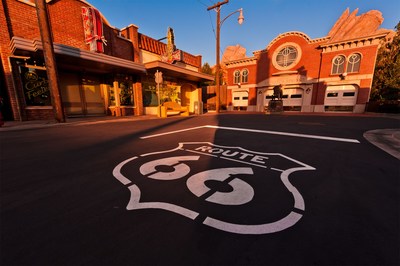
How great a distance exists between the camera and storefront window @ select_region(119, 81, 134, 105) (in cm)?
1300

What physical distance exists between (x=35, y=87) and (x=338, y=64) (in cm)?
2763

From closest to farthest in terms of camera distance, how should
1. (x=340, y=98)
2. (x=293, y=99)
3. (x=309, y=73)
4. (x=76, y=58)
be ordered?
(x=76, y=58) < (x=340, y=98) < (x=309, y=73) < (x=293, y=99)

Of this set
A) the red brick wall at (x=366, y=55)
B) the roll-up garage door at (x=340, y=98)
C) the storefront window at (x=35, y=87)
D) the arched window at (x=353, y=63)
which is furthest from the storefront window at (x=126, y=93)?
the arched window at (x=353, y=63)

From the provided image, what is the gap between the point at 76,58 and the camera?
9.23 meters

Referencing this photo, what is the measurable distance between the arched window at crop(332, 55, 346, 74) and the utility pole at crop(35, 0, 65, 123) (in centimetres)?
2555

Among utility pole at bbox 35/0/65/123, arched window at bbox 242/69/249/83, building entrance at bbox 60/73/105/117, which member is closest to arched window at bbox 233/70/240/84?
arched window at bbox 242/69/249/83

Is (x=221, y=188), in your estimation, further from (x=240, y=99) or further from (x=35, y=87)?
(x=240, y=99)

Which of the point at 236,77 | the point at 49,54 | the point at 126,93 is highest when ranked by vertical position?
the point at 236,77

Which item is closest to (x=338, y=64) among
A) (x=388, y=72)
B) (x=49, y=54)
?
(x=388, y=72)

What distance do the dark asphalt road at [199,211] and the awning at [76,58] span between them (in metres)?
7.71

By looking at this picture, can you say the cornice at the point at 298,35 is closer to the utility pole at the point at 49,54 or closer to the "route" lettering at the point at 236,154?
the utility pole at the point at 49,54

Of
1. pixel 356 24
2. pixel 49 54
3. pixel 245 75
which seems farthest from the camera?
pixel 356 24

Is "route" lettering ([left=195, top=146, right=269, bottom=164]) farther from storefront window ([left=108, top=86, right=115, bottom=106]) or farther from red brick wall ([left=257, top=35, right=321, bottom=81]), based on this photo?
red brick wall ([left=257, top=35, right=321, bottom=81])

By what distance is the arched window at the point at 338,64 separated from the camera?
61.8 ft
